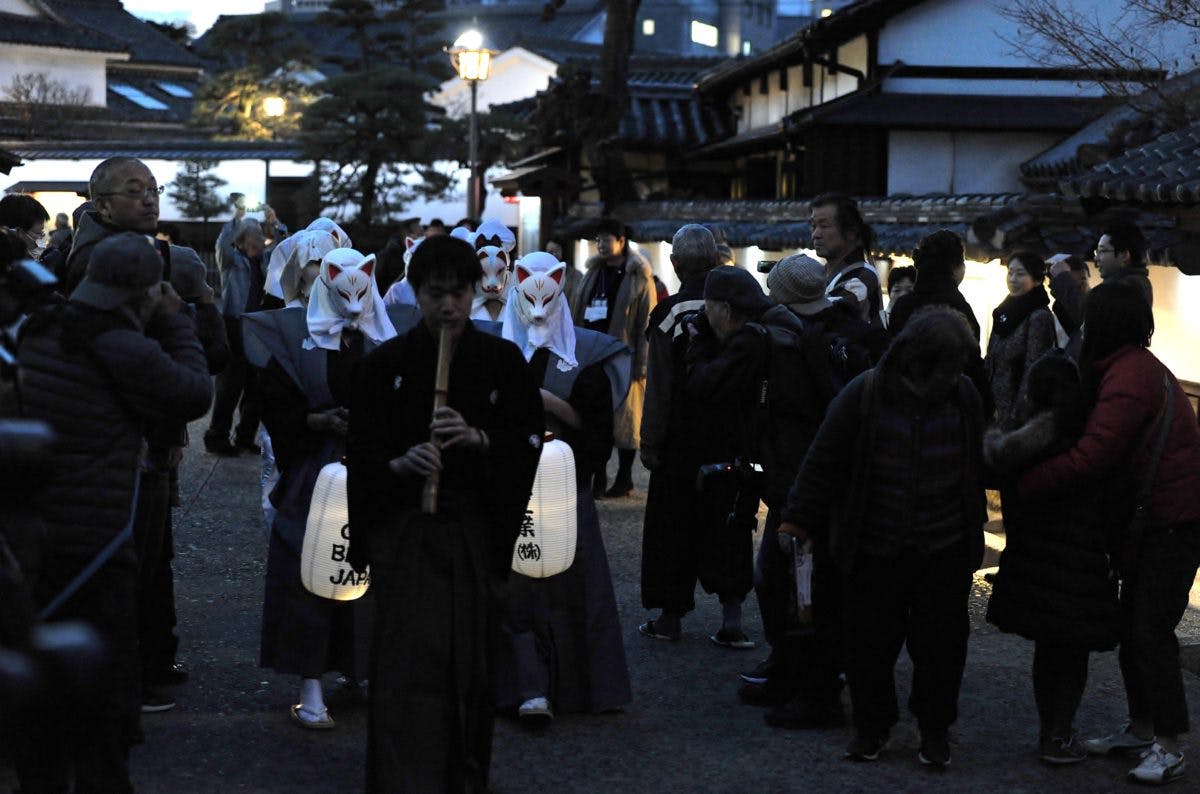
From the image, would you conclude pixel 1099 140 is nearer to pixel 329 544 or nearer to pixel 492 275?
pixel 492 275

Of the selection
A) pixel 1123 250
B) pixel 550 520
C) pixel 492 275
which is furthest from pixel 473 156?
pixel 550 520

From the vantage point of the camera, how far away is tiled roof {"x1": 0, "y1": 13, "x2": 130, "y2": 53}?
46.6 meters

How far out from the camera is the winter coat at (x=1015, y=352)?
10.8 meters

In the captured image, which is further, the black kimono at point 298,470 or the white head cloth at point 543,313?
the white head cloth at point 543,313

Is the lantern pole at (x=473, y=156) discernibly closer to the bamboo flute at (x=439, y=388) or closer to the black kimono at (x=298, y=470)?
the black kimono at (x=298, y=470)

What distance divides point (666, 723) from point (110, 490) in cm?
285

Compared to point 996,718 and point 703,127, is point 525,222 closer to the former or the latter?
point 703,127

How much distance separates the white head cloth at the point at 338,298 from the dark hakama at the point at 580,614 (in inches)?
30.6

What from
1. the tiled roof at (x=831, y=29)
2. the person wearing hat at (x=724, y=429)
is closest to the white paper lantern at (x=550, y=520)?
the person wearing hat at (x=724, y=429)

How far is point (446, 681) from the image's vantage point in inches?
215

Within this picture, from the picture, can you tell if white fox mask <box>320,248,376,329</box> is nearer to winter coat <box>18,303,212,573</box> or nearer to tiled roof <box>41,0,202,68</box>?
winter coat <box>18,303,212,573</box>

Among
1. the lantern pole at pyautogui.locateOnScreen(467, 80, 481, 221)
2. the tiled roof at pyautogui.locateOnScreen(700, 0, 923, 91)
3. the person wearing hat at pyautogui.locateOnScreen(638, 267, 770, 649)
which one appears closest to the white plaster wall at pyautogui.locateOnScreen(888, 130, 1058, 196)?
the tiled roof at pyautogui.locateOnScreen(700, 0, 923, 91)

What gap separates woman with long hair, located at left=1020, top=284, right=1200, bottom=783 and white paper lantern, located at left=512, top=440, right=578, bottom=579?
181cm

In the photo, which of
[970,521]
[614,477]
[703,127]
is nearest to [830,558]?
[970,521]
